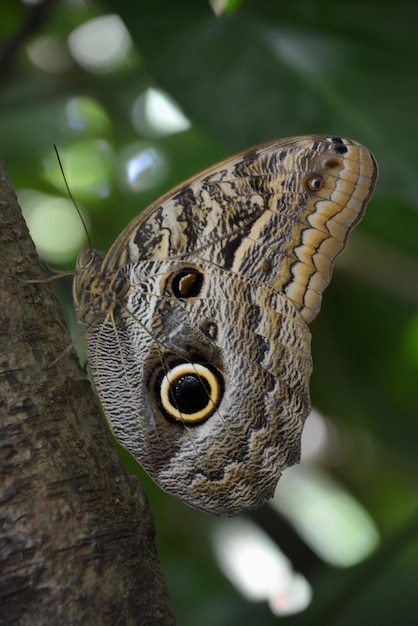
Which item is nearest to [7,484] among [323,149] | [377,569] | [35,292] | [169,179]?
[35,292]

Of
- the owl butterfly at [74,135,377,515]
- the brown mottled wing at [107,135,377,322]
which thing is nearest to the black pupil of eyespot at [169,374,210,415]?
the owl butterfly at [74,135,377,515]

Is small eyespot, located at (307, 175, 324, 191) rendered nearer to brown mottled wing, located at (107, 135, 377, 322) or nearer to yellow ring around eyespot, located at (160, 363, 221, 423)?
brown mottled wing, located at (107, 135, 377, 322)

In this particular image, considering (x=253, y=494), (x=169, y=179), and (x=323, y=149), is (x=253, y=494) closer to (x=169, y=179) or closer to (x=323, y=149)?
(x=323, y=149)

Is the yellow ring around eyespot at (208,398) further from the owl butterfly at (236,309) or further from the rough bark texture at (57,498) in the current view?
the rough bark texture at (57,498)

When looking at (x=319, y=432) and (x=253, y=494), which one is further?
(x=319, y=432)

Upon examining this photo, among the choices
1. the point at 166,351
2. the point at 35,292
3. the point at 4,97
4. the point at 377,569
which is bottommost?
the point at 377,569

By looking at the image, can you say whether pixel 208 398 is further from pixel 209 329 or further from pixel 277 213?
pixel 277 213
